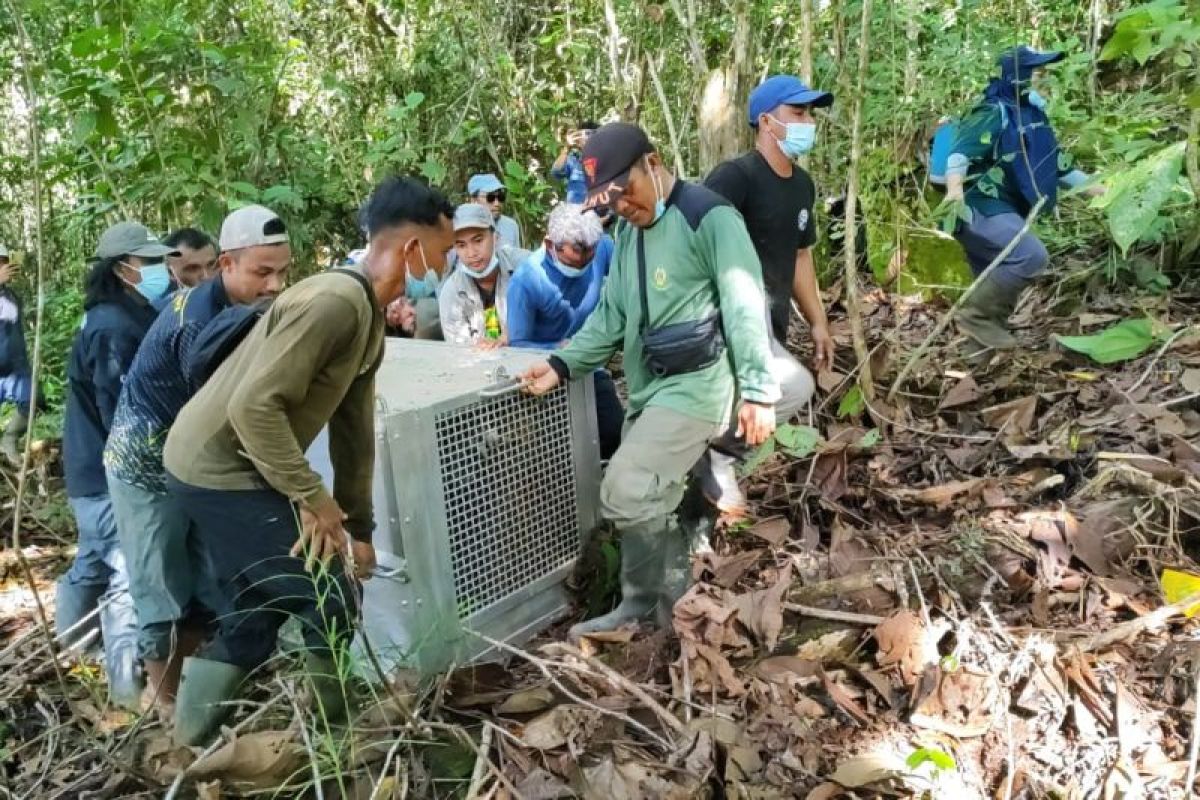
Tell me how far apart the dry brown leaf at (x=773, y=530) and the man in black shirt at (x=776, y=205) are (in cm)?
14

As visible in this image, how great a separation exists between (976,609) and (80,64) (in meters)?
5.18

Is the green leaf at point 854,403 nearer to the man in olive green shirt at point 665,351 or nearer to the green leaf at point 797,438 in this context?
the green leaf at point 797,438

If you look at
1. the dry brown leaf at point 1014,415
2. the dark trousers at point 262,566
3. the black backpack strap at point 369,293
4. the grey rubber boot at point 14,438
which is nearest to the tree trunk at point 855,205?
the dry brown leaf at point 1014,415

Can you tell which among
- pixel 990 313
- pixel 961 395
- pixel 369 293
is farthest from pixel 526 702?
pixel 990 313

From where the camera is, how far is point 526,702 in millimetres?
2752

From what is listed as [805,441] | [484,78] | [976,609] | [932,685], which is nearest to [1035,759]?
[932,685]

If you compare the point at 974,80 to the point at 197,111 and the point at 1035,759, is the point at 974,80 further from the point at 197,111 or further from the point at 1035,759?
the point at 197,111

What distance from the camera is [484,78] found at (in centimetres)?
898

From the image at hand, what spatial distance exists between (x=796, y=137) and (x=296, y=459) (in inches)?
104

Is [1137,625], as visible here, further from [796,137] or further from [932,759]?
[796,137]

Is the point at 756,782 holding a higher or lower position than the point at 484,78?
lower

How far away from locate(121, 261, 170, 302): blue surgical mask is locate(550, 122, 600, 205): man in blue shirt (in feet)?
9.09

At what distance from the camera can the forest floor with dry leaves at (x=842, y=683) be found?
2.41 meters

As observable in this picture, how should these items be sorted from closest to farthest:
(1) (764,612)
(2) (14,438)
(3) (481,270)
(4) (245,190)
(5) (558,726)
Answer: (5) (558,726) → (1) (764,612) → (3) (481,270) → (4) (245,190) → (2) (14,438)
